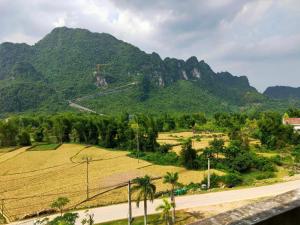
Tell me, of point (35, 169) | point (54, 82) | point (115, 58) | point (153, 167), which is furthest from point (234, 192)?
point (115, 58)

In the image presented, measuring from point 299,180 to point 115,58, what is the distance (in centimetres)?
16565

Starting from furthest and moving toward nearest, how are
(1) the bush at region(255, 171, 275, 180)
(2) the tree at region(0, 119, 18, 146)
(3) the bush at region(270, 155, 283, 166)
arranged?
(2) the tree at region(0, 119, 18, 146) < (3) the bush at region(270, 155, 283, 166) < (1) the bush at region(255, 171, 275, 180)

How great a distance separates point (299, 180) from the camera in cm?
3875

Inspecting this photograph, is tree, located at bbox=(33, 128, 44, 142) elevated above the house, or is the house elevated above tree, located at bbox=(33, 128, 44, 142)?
the house

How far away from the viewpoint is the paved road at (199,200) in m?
29.7

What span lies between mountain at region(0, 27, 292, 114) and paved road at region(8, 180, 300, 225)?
318 feet

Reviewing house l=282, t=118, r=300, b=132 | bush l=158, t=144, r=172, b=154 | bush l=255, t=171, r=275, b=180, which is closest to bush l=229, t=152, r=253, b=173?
bush l=255, t=171, r=275, b=180

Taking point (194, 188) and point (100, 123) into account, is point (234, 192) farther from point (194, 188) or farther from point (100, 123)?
point (100, 123)

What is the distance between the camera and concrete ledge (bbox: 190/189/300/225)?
6.73ft

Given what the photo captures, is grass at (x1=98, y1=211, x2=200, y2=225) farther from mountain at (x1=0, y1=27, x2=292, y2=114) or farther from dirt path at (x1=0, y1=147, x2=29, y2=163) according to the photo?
mountain at (x1=0, y1=27, x2=292, y2=114)

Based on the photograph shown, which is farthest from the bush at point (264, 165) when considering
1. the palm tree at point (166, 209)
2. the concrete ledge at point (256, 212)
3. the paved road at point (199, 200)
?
the concrete ledge at point (256, 212)

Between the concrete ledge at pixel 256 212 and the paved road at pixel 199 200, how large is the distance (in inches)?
1070

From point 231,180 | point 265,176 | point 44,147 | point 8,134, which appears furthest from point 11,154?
point 265,176

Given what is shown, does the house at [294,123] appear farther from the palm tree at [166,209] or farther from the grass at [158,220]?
the palm tree at [166,209]
